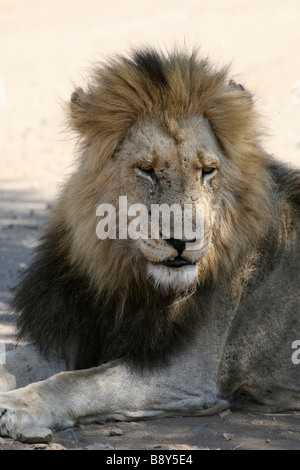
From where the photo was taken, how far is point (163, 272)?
11.5 ft

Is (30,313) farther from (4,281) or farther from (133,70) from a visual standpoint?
(4,281)

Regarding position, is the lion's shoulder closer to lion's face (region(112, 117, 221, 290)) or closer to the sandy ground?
the sandy ground

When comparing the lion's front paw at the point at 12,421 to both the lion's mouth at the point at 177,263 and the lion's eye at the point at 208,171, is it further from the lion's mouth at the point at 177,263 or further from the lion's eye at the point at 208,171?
the lion's eye at the point at 208,171

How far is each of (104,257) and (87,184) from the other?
341 mm

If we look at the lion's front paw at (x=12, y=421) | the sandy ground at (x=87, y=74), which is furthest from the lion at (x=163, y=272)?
the sandy ground at (x=87, y=74)

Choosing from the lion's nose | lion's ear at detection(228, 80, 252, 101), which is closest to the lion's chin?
the lion's nose

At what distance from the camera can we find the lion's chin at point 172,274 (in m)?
3.48

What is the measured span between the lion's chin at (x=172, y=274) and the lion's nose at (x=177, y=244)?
101 millimetres

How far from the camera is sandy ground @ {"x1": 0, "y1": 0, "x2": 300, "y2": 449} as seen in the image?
12.1 feet

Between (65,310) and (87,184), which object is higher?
(87,184)

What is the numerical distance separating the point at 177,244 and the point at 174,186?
0.90 ft

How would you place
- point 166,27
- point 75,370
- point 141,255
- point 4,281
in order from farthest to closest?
point 166,27 < point 4,281 < point 75,370 < point 141,255

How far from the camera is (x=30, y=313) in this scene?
4090 mm

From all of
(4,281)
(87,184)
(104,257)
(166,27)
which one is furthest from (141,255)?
(166,27)
